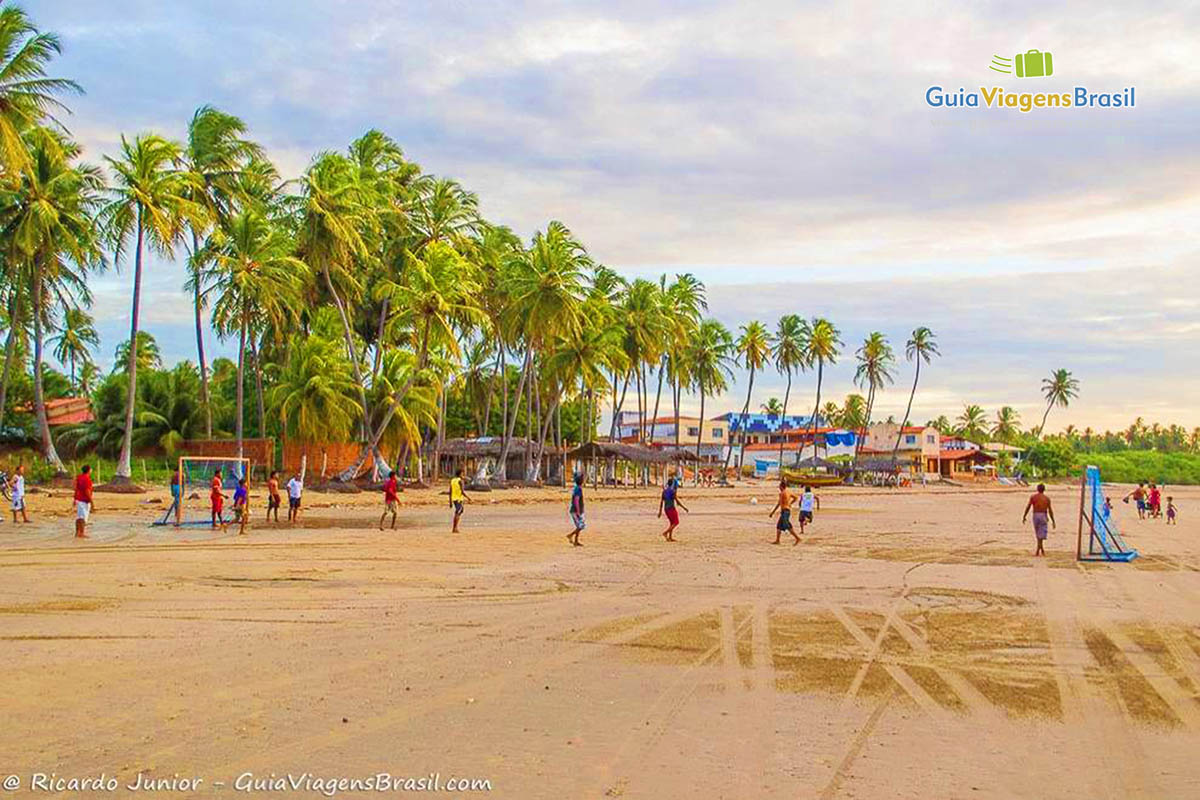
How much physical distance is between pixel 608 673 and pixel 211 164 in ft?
130

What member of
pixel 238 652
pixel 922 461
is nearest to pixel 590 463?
pixel 922 461

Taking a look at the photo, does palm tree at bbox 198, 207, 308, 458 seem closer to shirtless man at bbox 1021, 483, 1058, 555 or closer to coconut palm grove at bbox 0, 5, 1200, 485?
coconut palm grove at bbox 0, 5, 1200, 485

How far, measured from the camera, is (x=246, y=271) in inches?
1598

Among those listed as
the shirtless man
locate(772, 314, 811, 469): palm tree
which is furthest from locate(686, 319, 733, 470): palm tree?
the shirtless man

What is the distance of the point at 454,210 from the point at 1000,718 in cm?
4370

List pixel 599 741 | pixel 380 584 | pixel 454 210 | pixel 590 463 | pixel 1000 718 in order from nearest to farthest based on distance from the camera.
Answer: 1. pixel 599 741
2. pixel 1000 718
3. pixel 380 584
4. pixel 454 210
5. pixel 590 463

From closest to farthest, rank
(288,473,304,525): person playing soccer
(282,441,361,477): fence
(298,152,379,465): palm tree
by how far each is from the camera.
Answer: (288,473,304,525): person playing soccer
(298,152,379,465): palm tree
(282,441,361,477): fence

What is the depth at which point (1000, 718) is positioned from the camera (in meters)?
7.02

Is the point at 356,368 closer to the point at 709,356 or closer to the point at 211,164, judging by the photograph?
the point at 211,164

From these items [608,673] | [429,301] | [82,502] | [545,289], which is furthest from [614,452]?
[608,673]

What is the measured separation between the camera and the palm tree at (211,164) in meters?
41.8

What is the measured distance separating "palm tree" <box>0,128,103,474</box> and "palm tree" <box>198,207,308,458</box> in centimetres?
469

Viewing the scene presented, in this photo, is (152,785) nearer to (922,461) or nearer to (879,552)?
(879,552)

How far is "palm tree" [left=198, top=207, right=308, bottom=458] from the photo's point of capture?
40.7 meters
